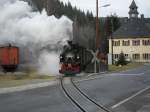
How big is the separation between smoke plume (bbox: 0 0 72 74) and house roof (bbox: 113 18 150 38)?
8578 centimetres

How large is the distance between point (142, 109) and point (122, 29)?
11532cm

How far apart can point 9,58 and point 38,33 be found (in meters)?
3.80

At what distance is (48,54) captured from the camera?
1710 inches

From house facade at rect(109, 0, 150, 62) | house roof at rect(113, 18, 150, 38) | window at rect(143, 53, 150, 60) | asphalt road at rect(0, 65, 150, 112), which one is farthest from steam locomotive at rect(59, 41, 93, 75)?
house roof at rect(113, 18, 150, 38)

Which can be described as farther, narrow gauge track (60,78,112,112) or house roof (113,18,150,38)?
house roof (113,18,150,38)

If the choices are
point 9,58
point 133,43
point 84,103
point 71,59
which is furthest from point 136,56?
point 84,103

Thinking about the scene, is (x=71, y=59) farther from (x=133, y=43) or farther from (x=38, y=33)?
(x=133, y=43)

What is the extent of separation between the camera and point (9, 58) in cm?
4444

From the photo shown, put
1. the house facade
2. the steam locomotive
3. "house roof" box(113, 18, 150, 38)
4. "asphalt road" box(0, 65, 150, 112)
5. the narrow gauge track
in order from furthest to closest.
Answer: "house roof" box(113, 18, 150, 38)
the house facade
the steam locomotive
"asphalt road" box(0, 65, 150, 112)
the narrow gauge track

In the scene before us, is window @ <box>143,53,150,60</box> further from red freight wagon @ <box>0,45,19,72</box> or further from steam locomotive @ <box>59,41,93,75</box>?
red freight wagon @ <box>0,45,19,72</box>

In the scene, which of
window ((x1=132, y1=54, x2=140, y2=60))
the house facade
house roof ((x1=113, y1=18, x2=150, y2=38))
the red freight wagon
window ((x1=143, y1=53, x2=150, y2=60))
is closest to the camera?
the red freight wagon

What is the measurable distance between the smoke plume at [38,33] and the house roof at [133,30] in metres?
85.8

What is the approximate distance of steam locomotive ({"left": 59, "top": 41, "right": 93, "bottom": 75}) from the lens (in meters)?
42.0

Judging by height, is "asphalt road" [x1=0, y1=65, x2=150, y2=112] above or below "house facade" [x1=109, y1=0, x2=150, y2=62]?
below
